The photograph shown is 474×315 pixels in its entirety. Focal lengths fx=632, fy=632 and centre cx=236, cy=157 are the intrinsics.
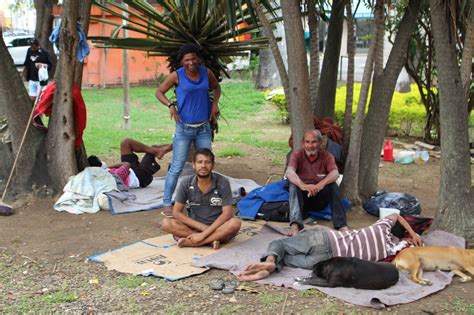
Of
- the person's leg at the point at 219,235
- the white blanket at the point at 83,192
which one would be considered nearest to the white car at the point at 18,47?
the white blanket at the point at 83,192

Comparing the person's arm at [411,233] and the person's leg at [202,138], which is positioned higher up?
the person's leg at [202,138]

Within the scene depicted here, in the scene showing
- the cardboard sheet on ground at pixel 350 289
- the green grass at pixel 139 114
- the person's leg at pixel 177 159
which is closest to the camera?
the cardboard sheet on ground at pixel 350 289

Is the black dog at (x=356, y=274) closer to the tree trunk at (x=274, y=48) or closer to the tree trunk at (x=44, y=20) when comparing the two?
the tree trunk at (x=274, y=48)

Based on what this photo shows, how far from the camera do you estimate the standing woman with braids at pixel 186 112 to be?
20.6 feet

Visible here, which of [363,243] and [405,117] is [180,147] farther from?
[405,117]

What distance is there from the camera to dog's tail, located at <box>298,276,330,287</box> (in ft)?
14.6

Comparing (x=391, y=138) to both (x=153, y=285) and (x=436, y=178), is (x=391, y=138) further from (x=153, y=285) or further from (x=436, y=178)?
(x=153, y=285)

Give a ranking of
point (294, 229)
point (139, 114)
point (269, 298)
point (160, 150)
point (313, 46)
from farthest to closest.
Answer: point (139, 114) → point (160, 150) → point (313, 46) → point (294, 229) → point (269, 298)

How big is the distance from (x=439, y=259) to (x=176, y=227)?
214 centimetres

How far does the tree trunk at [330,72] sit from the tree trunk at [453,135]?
2574 mm

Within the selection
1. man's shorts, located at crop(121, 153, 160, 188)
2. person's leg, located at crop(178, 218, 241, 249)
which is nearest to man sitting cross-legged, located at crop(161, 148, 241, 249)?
person's leg, located at crop(178, 218, 241, 249)

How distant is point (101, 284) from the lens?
4621mm

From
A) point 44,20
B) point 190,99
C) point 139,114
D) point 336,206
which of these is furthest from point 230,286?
point 139,114

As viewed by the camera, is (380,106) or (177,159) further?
(380,106)
